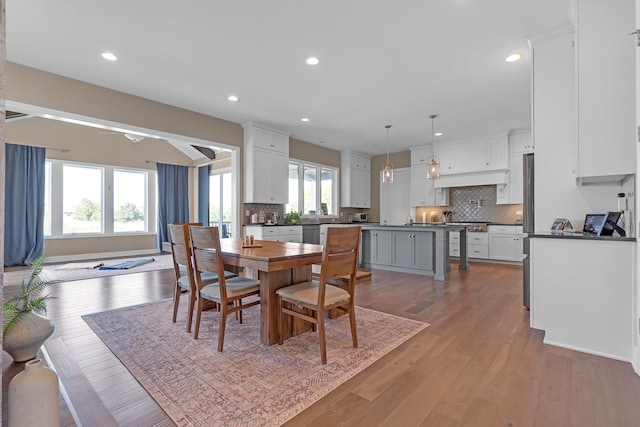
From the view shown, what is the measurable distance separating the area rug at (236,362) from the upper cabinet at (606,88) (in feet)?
6.33

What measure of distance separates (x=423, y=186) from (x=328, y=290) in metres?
5.78

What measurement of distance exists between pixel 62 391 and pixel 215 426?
29.9 inches

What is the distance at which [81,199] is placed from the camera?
23.4 ft

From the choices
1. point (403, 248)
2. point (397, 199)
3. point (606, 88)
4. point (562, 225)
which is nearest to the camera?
point (606, 88)

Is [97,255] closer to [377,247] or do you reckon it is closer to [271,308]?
[377,247]

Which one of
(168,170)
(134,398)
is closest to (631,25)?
(134,398)

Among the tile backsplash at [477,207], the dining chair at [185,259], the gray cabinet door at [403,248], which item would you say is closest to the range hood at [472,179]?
the tile backsplash at [477,207]

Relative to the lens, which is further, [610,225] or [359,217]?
[359,217]

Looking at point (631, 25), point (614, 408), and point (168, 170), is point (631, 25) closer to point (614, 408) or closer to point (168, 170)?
point (614, 408)

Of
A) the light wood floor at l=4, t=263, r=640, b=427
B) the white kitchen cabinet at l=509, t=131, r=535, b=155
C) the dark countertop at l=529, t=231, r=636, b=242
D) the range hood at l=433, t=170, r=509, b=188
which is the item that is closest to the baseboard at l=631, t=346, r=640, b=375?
the light wood floor at l=4, t=263, r=640, b=427

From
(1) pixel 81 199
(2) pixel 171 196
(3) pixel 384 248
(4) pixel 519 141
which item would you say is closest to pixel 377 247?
(3) pixel 384 248

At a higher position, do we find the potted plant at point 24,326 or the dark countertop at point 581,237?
the dark countertop at point 581,237

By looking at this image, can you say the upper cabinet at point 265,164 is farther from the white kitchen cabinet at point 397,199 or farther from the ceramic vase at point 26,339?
the ceramic vase at point 26,339

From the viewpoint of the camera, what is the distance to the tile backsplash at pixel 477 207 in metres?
6.61
